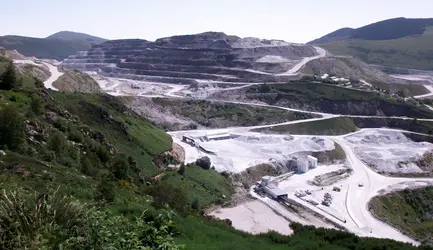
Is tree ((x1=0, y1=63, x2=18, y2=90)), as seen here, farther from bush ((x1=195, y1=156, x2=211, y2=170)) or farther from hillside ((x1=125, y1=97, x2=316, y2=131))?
hillside ((x1=125, y1=97, x2=316, y2=131))

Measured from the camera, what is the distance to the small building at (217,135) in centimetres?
7356

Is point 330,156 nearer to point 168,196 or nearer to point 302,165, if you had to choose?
point 302,165

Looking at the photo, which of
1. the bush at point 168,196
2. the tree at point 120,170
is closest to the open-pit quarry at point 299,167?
the tree at point 120,170

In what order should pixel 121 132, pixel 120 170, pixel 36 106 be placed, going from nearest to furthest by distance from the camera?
pixel 120 170 < pixel 36 106 < pixel 121 132

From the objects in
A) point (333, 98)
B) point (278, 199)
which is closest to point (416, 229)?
point (278, 199)

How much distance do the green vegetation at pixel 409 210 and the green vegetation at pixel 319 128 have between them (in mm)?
29576

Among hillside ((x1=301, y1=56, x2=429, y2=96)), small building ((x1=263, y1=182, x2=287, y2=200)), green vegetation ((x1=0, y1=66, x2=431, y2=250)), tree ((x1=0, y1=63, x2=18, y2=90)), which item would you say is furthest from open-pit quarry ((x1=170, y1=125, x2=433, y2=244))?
hillside ((x1=301, y1=56, x2=429, y2=96))

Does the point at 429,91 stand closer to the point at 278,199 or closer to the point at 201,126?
the point at 201,126

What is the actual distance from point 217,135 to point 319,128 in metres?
26.2

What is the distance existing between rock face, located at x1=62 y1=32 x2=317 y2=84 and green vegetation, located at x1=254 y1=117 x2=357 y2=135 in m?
37.6

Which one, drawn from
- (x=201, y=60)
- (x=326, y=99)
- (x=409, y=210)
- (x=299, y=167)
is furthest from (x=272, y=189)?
(x=201, y=60)

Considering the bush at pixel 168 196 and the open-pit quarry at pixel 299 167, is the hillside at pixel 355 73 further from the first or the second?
the bush at pixel 168 196

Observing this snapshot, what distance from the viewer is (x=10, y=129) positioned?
23.8 meters

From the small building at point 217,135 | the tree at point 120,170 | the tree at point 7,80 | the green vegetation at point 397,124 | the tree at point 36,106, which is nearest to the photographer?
the tree at point 120,170
